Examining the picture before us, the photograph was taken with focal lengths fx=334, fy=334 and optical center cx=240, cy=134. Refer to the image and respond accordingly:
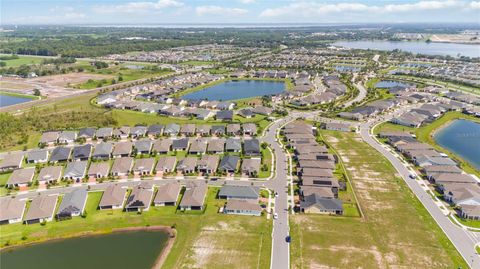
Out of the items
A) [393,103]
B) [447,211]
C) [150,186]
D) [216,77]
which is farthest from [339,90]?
[150,186]

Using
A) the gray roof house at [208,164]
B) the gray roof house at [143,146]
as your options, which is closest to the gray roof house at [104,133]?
the gray roof house at [143,146]

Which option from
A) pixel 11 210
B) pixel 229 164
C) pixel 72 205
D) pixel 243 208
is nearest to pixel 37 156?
pixel 11 210

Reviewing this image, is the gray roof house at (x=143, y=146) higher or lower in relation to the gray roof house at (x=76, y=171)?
higher

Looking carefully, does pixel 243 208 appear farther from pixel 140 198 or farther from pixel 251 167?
pixel 140 198

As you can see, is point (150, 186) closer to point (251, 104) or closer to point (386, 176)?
point (386, 176)

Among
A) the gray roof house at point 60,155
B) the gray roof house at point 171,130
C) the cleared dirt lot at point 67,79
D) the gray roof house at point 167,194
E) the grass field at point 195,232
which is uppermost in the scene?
the cleared dirt lot at point 67,79

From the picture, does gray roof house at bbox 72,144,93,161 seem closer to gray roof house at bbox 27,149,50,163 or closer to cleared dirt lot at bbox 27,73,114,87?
gray roof house at bbox 27,149,50,163

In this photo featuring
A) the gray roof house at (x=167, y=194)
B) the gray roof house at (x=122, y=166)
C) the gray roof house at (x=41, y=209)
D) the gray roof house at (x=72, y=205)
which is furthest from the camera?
the gray roof house at (x=122, y=166)

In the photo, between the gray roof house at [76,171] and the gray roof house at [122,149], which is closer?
the gray roof house at [76,171]

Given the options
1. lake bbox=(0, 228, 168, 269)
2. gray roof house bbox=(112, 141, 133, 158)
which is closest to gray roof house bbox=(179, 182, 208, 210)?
lake bbox=(0, 228, 168, 269)

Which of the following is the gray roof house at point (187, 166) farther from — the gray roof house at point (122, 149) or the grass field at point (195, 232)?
the gray roof house at point (122, 149)
